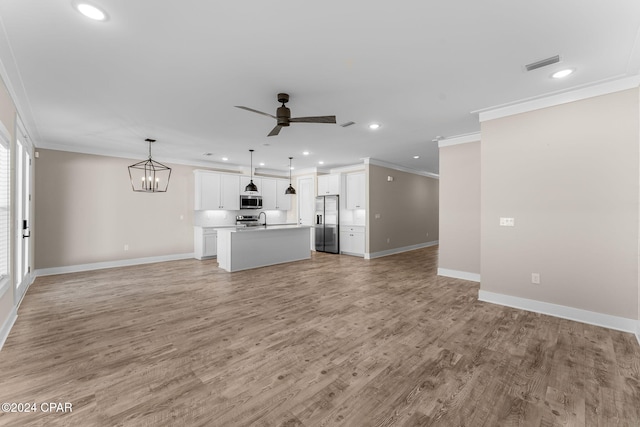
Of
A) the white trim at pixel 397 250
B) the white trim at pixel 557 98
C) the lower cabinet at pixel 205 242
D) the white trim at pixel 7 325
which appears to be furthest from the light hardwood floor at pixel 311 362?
the white trim at pixel 397 250

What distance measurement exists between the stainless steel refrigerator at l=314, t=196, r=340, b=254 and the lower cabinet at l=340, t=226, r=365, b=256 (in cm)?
16

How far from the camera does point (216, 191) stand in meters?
7.88

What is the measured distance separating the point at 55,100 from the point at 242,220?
5.25 meters

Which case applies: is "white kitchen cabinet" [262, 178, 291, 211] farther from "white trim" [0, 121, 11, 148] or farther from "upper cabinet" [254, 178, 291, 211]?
"white trim" [0, 121, 11, 148]

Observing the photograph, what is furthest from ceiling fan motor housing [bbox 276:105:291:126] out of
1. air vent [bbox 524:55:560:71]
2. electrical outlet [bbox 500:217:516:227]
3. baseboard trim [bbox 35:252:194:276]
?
baseboard trim [bbox 35:252:194:276]

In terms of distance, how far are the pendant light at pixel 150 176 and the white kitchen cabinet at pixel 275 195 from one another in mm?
2791

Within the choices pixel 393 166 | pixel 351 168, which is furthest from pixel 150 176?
pixel 393 166

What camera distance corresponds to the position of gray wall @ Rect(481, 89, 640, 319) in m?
3.03

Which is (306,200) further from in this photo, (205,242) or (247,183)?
(205,242)

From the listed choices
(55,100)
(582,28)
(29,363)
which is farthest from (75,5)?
(582,28)

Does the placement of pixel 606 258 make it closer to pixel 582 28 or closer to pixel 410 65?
pixel 582 28

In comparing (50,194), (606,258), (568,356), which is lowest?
(568,356)

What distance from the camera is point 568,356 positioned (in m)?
2.51

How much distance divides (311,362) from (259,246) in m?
4.20
